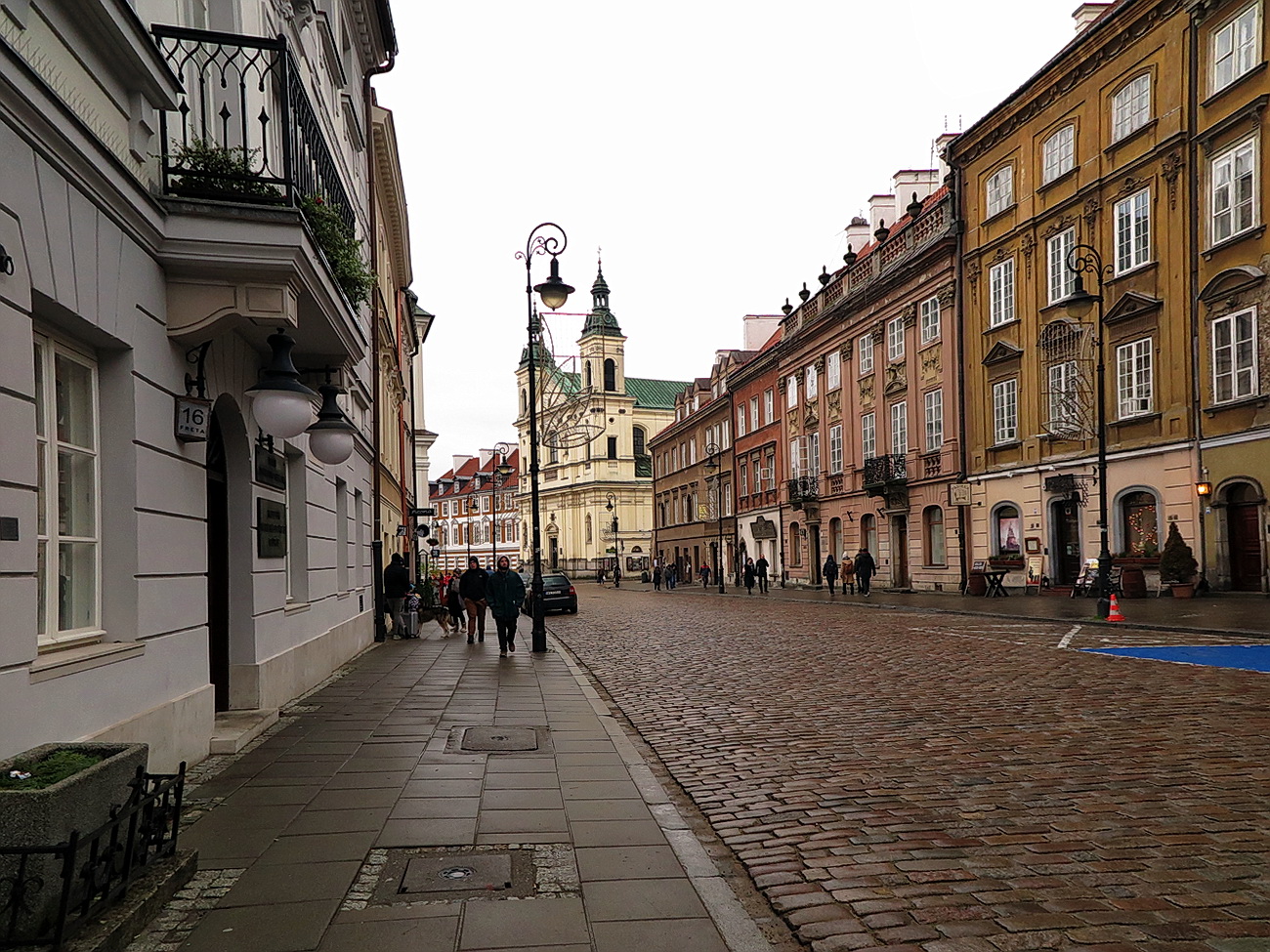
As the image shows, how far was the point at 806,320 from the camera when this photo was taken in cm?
4856

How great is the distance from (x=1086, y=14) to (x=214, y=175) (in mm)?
30459

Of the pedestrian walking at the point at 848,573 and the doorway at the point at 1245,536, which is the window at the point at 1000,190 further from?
the pedestrian walking at the point at 848,573

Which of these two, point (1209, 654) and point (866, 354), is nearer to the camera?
point (1209, 654)

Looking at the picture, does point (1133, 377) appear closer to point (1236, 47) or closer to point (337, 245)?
point (1236, 47)

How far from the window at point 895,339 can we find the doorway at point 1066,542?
10768mm

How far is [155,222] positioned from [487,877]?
4.77m

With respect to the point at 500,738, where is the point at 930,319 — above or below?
above

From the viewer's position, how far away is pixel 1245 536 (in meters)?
24.2

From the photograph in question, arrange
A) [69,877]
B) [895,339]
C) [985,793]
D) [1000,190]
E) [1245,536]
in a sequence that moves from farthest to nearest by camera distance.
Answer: [895,339] → [1000,190] → [1245,536] → [985,793] → [69,877]

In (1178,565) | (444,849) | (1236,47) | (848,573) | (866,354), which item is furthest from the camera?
(866,354)

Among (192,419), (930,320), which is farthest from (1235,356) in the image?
(192,419)

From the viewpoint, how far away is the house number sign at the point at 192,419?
7.58m

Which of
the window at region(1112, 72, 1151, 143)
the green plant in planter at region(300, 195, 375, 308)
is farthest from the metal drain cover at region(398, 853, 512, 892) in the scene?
the window at region(1112, 72, 1151, 143)

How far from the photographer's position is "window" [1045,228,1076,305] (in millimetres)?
29453
